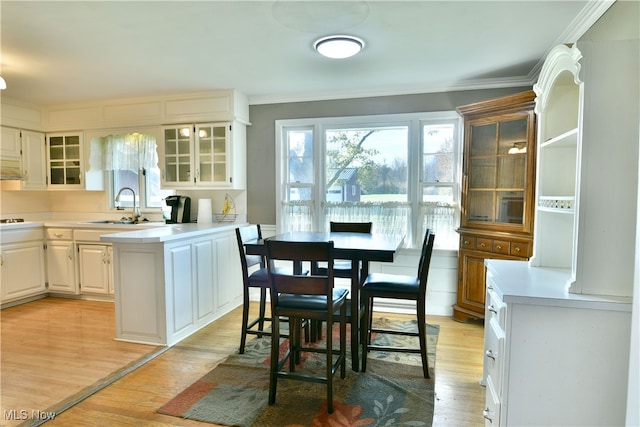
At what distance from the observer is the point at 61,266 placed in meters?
4.21

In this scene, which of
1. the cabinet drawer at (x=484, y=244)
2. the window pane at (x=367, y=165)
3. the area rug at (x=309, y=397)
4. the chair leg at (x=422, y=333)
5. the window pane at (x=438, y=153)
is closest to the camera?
the area rug at (x=309, y=397)

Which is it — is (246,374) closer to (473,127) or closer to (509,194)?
(509,194)

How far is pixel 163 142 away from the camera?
4195mm

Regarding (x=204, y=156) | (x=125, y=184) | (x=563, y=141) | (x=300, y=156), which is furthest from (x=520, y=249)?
(x=125, y=184)

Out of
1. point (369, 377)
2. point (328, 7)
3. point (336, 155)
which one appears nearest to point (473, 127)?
point (336, 155)

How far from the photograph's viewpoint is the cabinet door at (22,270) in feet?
12.7

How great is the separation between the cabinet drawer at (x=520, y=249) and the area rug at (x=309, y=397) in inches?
44.9

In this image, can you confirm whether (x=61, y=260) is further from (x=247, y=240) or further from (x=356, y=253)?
(x=356, y=253)

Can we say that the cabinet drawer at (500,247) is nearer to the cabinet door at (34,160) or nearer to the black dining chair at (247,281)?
the black dining chair at (247,281)

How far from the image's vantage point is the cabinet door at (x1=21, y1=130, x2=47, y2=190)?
4438 mm

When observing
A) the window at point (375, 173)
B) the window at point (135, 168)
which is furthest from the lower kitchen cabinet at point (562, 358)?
the window at point (135, 168)

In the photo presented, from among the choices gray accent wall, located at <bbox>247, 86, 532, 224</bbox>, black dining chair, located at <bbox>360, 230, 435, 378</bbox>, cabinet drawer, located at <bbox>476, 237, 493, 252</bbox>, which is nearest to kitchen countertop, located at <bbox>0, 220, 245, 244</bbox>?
gray accent wall, located at <bbox>247, 86, 532, 224</bbox>

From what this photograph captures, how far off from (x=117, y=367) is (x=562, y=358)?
2791 millimetres

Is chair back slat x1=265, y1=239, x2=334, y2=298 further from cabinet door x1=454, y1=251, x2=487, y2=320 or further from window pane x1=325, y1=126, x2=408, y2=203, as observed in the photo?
window pane x1=325, y1=126, x2=408, y2=203
